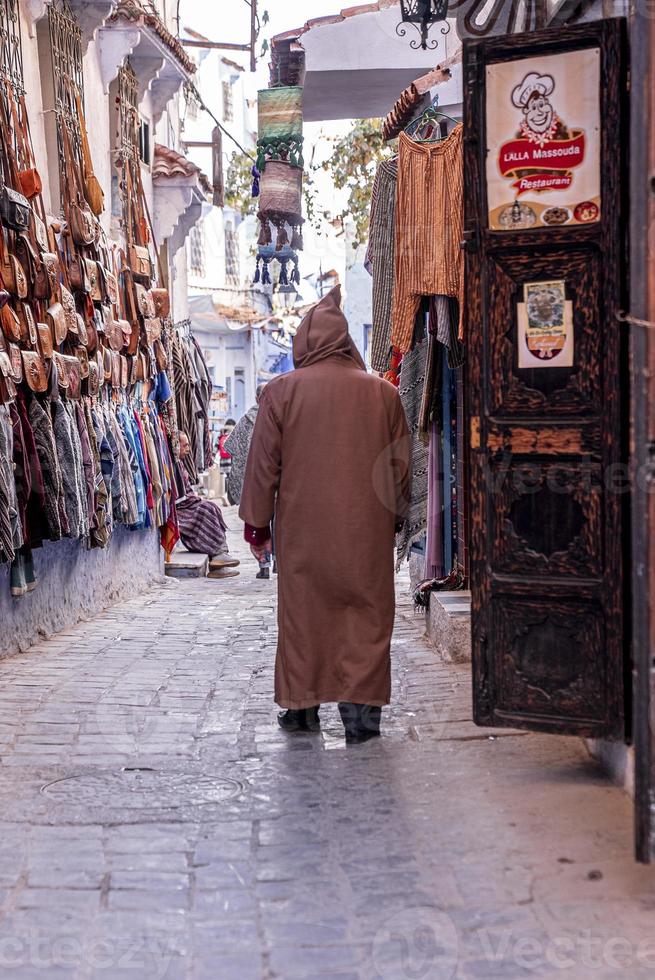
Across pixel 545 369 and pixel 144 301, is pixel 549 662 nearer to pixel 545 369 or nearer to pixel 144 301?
pixel 545 369

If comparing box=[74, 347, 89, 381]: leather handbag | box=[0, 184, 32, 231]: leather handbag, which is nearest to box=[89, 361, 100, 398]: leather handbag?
box=[74, 347, 89, 381]: leather handbag

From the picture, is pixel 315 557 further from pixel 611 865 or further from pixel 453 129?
pixel 453 129

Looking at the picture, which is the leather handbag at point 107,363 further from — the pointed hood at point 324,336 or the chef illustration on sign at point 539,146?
the chef illustration on sign at point 539,146

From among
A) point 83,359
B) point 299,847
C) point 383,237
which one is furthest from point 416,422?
point 299,847

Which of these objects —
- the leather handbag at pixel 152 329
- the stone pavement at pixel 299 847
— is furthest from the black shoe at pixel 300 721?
the leather handbag at pixel 152 329

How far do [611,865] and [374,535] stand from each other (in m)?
2.11

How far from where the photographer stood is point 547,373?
430 centimetres

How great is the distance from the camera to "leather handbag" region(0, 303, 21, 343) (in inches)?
291

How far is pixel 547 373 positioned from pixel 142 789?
7.01ft

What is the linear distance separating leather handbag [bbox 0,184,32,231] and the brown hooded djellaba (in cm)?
267

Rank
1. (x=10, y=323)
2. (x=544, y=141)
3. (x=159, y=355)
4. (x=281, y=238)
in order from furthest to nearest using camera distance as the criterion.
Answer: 1. (x=159, y=355)
2. (x=281, y=238)
3. (x=10, y=323)
4. (x=544, y=141)

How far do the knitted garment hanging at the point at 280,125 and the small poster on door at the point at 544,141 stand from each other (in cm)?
729

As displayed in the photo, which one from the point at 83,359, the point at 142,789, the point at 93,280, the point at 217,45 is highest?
the point at 217,45

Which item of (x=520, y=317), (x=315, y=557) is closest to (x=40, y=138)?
(x=315, y=557)
